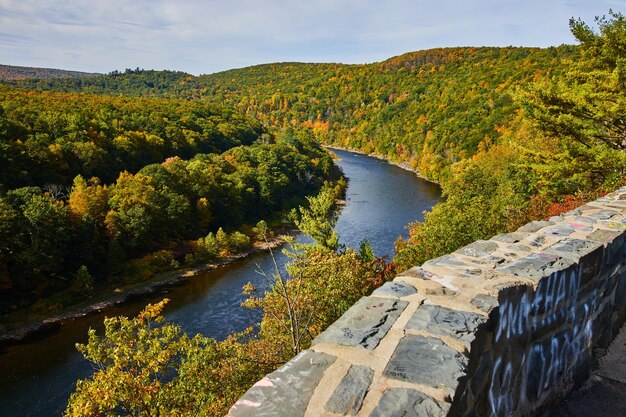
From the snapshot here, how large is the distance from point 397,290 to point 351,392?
3.96 ft

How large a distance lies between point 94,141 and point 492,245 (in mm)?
54451

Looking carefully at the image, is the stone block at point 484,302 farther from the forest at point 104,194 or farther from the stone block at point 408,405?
the forest at point 104,194

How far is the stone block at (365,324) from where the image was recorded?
2803 millimetres

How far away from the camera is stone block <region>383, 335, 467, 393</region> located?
243 cm

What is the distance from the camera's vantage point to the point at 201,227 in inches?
1855

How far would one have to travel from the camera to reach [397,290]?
135 inches

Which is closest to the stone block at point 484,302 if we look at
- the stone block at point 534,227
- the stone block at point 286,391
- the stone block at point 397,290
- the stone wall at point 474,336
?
the stone wall at point 474,336

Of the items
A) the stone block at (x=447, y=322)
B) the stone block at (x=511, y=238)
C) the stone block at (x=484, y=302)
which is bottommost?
the stone block at (x=447, y=322)

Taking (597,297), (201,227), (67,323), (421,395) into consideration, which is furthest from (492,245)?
(201,227)

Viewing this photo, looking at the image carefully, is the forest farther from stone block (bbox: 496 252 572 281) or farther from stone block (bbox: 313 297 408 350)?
stone block (bbox: 496 252 572 281)

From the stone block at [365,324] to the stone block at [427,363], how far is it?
0.18m

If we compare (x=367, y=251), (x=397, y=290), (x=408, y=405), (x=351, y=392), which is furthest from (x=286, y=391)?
(x=367, y=251)

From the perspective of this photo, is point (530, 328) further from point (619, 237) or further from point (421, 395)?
point (619, 237)

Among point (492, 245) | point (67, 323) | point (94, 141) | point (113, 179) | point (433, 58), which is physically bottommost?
point (67, 323)
